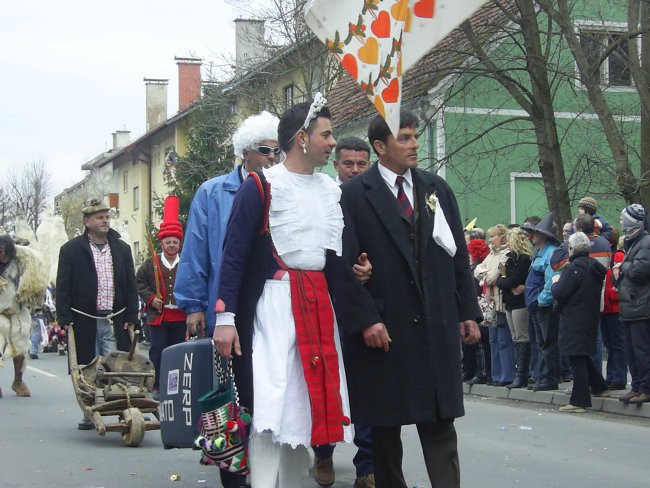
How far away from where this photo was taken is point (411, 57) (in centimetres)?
619

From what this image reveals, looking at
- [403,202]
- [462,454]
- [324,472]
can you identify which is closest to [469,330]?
[403,202]

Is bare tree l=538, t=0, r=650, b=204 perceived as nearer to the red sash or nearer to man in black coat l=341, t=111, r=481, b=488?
man in black coat l=341, t=111, r=481, b=488

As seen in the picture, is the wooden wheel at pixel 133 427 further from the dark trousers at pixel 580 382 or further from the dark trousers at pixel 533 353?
the dark trousers at pixel 533 353

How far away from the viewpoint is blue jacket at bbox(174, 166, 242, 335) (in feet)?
22.9

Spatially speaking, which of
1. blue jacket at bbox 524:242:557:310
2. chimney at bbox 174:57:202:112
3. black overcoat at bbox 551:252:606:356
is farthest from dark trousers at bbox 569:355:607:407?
chimney at bbox 174:57:202:112

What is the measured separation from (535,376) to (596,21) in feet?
27.4

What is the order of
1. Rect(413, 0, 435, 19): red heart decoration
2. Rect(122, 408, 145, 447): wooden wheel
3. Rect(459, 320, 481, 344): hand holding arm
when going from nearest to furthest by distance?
Rect(459, 320, 481, 344): hand holding arm → Rect(413, 0, 435, 19): red heart decoration → Rect(122, 408, 145, 447): wooden wheel

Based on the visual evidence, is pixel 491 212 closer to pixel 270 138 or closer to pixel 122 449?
pixel 122 449

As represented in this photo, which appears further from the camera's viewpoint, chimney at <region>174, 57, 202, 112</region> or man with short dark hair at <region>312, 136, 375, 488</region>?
chimney at <region>174, 57, 202, 112</region>

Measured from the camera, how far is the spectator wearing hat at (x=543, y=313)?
14.0m

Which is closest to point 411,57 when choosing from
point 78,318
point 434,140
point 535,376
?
point 78,318

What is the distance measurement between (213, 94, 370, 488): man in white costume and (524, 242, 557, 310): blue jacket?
8636 millimetres

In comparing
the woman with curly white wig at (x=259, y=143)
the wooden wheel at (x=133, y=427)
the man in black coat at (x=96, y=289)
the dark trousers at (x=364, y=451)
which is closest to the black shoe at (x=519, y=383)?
the man in black coat at (x=96, y=289)

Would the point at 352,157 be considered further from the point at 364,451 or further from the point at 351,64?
the point at 351,64
